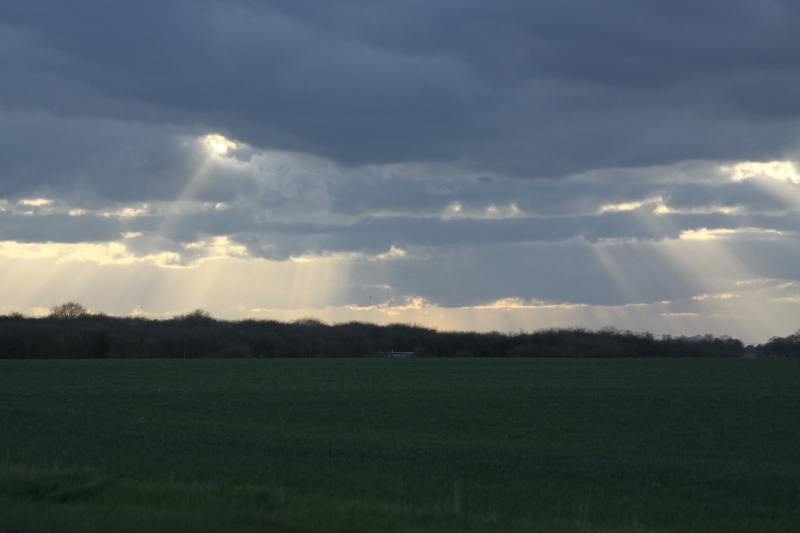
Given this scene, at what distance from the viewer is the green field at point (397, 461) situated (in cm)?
1008

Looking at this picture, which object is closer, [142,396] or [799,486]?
[799,486]

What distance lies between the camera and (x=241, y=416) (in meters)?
26.7

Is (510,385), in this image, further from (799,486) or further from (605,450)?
(799,486)

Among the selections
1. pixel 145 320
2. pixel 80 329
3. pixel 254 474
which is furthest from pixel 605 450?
pixel 145 320

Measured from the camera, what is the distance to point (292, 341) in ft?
440

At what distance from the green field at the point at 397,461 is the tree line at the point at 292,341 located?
79127 mm

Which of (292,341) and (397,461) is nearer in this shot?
(397,461)

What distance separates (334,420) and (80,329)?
10247 centimetres

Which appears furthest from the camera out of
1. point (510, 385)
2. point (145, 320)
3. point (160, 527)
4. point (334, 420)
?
point (145, 320)

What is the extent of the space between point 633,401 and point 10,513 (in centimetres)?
2958

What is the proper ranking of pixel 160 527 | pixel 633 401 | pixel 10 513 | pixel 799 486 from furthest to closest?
pixel 633 401
pixel 799 486
pixel 10 513
pixel 160 527

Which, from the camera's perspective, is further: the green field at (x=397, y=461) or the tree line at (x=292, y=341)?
the tree line at (x=292, y=341)

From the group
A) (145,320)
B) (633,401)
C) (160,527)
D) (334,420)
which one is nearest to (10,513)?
(160,527)

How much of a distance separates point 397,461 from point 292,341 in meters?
119
